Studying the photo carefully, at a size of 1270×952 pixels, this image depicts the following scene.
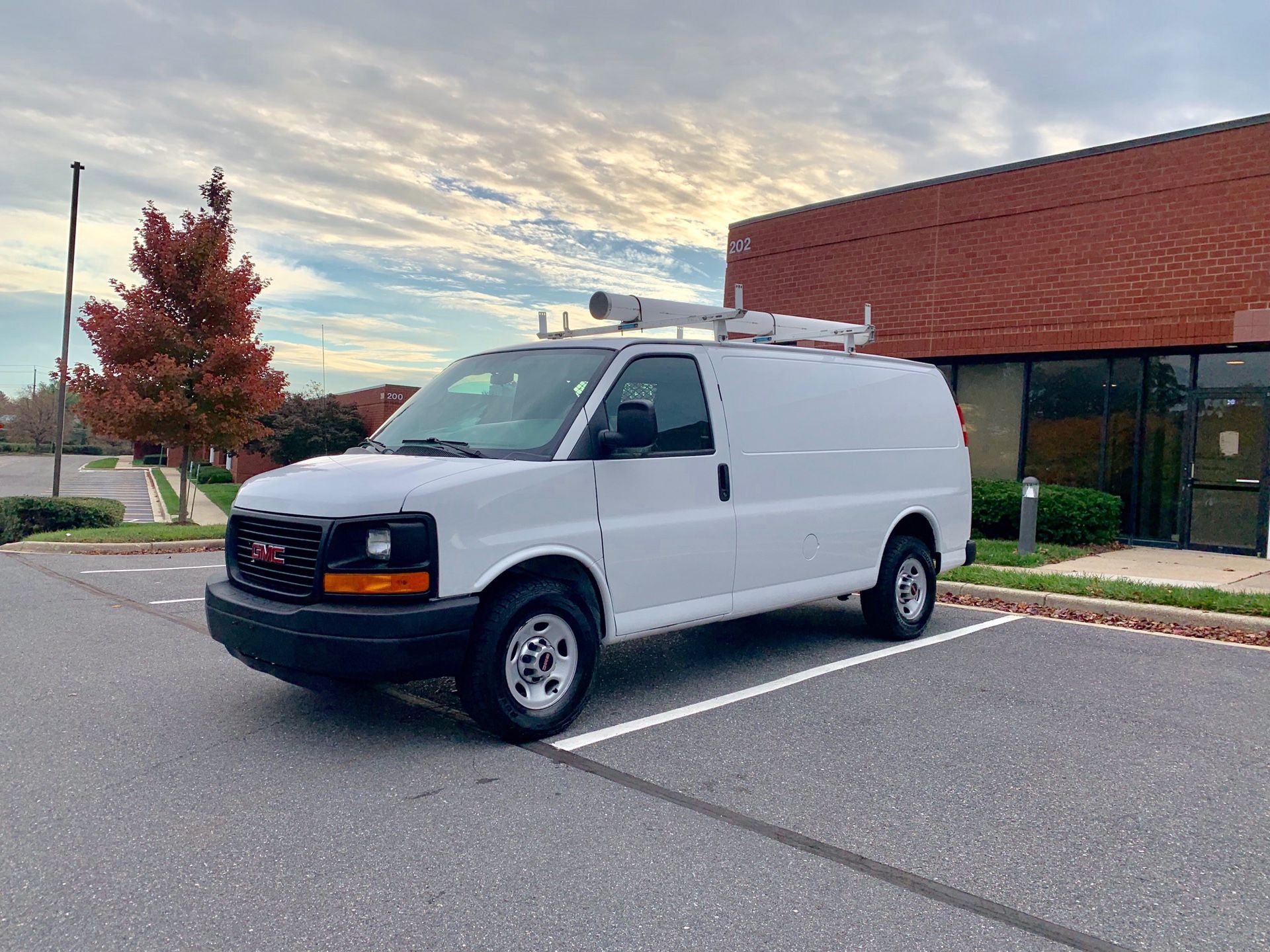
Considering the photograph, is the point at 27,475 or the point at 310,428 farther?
the point at 27,475

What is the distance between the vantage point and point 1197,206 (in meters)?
12.3

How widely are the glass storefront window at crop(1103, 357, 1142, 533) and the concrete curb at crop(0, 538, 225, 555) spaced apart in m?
12.7

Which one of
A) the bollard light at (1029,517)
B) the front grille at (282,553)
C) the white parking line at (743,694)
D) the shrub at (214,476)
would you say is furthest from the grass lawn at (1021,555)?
the shrub at (214,476)

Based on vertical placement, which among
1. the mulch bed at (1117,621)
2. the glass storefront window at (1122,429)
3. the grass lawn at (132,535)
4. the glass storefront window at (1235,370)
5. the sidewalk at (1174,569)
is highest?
the glass storefront window at (1235,370)

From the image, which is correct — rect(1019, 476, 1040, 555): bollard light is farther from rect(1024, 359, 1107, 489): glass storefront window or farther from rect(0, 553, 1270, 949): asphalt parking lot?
rect(0, 553, 1270, 949): asphalt parking lot

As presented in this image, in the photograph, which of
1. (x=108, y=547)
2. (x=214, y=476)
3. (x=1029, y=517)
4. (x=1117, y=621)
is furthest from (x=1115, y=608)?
(x=214, y=476)

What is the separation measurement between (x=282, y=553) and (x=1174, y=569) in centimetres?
1021

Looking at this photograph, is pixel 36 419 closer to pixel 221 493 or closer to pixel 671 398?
pixel 221 493

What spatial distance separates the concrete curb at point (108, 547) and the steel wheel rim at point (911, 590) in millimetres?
10146

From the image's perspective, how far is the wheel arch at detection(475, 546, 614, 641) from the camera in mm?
4578

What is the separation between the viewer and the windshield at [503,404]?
5074 millimetres

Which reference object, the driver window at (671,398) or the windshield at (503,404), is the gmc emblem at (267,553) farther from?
the driver window at (671,398)

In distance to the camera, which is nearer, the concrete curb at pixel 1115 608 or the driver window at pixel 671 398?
the driver window at pixel 671 398

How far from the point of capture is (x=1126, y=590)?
884 centimetres
